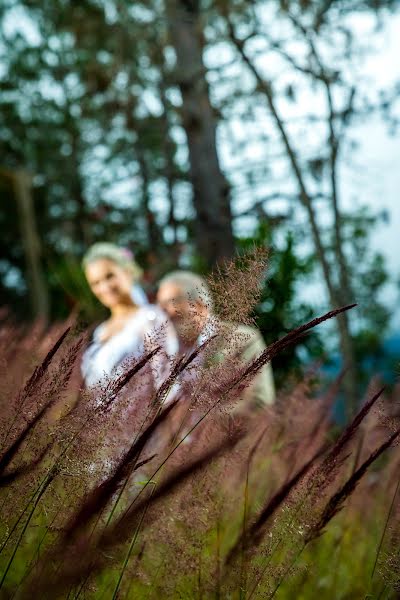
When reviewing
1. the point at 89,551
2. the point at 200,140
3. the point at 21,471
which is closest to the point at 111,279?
the point at 200,140

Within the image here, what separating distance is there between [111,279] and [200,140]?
10.2 ft

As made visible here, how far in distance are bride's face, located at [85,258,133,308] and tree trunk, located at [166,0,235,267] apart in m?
2.25

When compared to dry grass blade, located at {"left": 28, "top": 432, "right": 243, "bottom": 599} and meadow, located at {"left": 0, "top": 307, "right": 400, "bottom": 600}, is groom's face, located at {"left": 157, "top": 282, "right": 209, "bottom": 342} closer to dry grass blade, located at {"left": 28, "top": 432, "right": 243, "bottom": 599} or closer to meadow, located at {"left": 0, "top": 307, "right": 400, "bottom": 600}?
meadow, located at {"left": 0, "top": 307, "right": 400, "bottom": 600}

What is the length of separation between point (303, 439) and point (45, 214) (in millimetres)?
20691

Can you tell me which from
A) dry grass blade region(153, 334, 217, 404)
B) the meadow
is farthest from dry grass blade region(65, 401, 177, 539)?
dry grass blade region(153, 334, 217, 404)

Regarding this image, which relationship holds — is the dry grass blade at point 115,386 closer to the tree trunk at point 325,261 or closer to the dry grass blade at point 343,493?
the dry grass blade at point 343,493

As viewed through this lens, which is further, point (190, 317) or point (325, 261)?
point (325, 261)

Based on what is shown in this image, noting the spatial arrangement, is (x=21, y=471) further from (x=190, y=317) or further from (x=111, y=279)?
(x=111, y=279)

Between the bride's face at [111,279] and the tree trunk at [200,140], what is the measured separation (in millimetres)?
2251

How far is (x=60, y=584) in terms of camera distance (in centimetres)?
75

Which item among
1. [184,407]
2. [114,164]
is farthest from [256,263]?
[114,164]

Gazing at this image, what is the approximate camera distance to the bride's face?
4633mm

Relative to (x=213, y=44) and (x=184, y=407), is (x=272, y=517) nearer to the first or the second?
(x=184, y=407)

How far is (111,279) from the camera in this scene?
4.66 meters
